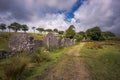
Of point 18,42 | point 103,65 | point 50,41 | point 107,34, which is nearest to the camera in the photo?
point 103,65

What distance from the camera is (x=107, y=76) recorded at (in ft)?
34.3

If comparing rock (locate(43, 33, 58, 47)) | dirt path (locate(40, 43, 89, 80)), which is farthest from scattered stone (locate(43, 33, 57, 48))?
dirt path (locate(40, 43, 89, 80))

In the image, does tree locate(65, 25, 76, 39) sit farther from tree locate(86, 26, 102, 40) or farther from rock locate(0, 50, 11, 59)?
rock locate(0, 50, 11, 59)

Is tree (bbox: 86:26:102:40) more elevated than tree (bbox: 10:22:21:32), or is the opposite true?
tree (bbox: 10:22:21:32)

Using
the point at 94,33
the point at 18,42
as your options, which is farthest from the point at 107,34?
the point at 18,42

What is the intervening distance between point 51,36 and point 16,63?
2343 centimetres

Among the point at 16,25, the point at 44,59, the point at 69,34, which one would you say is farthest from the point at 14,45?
the point at 16,25

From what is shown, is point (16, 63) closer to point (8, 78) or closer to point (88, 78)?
point (8, 78)

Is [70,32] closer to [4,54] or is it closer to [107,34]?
[107,34]

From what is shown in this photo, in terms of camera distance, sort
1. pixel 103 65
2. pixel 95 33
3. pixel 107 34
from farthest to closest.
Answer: pixel 107 34
pixel 95 33
pixel 103 65

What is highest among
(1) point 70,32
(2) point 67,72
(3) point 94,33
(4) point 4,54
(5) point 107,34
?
(5) point 107,34

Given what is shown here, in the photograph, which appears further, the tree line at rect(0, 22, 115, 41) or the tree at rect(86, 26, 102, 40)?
the tree at rect(86, 26, 102, 40)

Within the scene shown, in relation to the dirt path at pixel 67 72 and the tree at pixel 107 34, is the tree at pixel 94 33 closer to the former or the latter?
the tree at pixel 107 34

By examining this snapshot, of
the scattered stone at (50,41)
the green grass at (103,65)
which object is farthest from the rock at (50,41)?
the green grass at (103,65)
